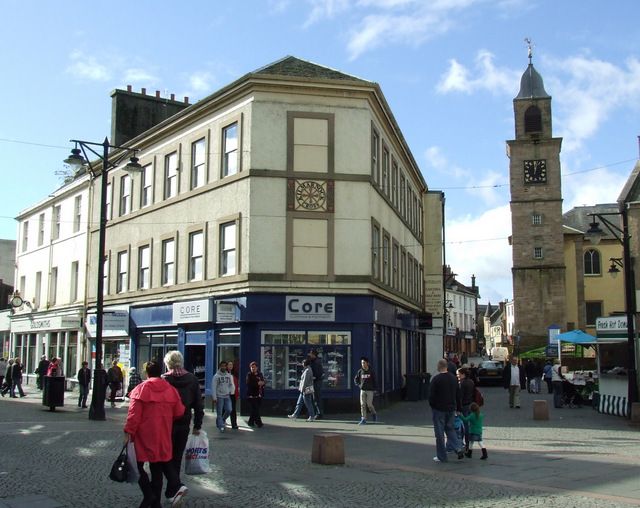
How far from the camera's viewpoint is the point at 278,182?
22.7m

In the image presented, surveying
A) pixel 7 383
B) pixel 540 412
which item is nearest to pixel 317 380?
pixel 540 412

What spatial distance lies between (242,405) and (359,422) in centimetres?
406

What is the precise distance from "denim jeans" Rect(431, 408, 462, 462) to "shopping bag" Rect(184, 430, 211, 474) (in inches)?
192

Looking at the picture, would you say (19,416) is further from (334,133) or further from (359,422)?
(334,133)

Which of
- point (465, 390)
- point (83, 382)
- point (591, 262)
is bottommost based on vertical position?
point (83, 382)

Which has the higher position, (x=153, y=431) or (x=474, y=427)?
(x=153, y=431)

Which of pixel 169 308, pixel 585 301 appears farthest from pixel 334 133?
pixel 585 301

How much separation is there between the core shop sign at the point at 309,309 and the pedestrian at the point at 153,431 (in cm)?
1414

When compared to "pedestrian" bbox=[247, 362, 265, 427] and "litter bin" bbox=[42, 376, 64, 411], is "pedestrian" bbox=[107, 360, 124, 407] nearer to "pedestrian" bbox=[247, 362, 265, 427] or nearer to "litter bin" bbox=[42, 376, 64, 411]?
"litter bin" bbox=[42, 376, 64, 411]

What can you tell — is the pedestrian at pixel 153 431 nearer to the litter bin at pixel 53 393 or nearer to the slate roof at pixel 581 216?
the litter bin at pixel 53 393

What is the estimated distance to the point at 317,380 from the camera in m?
20.5

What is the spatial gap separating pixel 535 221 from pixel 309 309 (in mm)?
50146

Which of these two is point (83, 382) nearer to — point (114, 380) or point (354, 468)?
point (114, 380)

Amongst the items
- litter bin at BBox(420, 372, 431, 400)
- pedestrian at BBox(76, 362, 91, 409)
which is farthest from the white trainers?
litter bin at BBox(420, 372, 431, 400)
